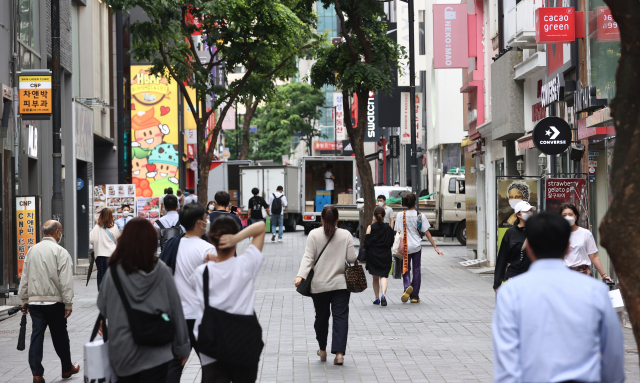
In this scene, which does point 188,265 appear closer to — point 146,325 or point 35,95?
point 146,325

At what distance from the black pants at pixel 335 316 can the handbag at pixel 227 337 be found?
144 inches

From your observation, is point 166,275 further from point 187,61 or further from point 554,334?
point 187,61

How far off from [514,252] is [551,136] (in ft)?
16.5

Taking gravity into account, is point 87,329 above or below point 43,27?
below

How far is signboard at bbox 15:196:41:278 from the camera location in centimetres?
1438

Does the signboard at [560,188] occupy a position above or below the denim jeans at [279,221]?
above

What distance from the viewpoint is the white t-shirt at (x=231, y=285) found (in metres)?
5.04

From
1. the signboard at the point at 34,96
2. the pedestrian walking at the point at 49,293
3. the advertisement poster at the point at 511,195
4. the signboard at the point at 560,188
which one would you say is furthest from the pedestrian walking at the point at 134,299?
the advertisement poster at the point at 511,195

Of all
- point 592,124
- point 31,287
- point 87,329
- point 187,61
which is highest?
point 187,61

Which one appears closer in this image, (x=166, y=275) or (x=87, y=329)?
(x=166, y=275)

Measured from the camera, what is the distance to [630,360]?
8.71 metres

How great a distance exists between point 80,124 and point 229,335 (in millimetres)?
19650

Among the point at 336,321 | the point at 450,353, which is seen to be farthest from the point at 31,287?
the point at 450,353

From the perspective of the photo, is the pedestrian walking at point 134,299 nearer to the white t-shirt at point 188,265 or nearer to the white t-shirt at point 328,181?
the white t-shirt at point 188,265
